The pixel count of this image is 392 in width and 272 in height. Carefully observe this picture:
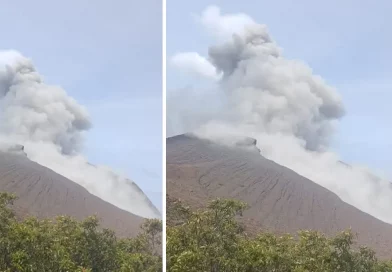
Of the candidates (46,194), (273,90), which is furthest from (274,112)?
(46,194)

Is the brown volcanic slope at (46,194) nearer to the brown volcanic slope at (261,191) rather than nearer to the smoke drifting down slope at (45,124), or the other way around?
the smoke drifting down slope at (45,124)

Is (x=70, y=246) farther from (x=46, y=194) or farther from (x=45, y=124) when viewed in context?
(x=45, y=124)

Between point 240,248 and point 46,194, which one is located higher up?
point 46,194

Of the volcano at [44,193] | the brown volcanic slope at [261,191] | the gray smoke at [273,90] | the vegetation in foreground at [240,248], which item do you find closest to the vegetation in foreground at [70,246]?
the volcano at [44,193]

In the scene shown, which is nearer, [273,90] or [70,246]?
[273,90]

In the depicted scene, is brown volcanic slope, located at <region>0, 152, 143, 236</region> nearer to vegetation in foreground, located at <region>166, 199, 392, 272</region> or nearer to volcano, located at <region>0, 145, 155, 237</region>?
volcano, located at <region>0, 145, 155, 237</region>

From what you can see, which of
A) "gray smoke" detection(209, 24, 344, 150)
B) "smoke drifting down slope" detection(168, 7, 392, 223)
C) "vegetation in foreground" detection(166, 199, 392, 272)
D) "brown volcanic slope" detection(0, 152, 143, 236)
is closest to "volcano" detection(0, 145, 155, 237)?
"brown volcanic slope" detection(0, 152, 143, 236)

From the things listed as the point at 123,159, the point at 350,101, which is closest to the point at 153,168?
the point at 123,159
